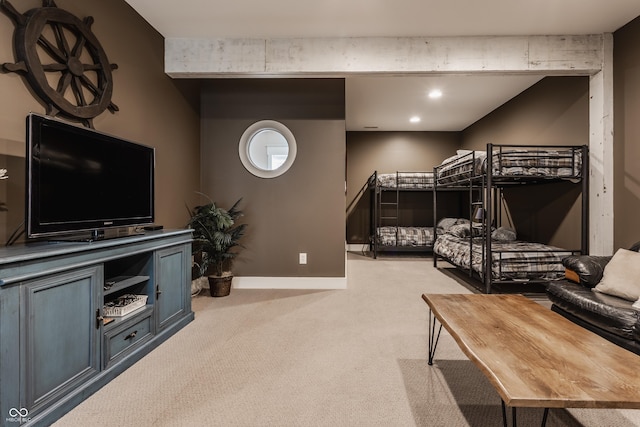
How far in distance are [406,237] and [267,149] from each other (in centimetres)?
338

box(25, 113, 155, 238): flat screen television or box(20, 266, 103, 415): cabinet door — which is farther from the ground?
box(25, 113, 155, 238): flat screen television

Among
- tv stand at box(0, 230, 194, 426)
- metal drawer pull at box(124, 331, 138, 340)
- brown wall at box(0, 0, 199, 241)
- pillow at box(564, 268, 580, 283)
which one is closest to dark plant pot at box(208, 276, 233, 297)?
brown wall at box(0, 0, 199, 241)

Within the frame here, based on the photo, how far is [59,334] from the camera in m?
1.45

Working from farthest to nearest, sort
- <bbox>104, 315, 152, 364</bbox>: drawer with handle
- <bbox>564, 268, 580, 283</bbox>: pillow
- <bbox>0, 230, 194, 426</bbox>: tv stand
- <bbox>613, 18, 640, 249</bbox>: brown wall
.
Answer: <bbox>613, 18, 640, 249</bbox>: brown wall < <bbox>564, 268, 580, 283</bbox>: pillow < <bbox>104, 315, 152, 364</bbox>: drawer with handle < <bbox>0, 230, 194, 426</bbox>: tv stand

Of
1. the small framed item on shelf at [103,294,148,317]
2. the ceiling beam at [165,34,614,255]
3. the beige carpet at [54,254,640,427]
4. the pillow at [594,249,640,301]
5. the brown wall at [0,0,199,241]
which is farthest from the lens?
the ceiling beam at [165,34,614,255]

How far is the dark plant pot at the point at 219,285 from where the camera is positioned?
3.42 meters

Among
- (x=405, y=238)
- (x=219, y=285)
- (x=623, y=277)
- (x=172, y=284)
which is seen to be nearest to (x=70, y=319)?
(x=172, y=284)

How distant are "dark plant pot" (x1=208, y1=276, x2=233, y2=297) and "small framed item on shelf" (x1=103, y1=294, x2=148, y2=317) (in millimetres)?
1283

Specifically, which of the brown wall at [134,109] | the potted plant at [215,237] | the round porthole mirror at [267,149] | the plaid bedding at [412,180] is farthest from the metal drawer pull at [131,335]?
the plaid bedding at [412,180]

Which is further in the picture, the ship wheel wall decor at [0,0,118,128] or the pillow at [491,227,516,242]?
the pillow at [491,227,516,242]

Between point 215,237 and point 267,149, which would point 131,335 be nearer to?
point 215,237

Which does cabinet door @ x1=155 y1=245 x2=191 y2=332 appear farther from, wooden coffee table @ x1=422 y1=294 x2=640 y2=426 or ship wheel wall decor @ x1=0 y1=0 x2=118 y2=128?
wooden coffee table @ x1=422 y1=294 x2=640 y2=426

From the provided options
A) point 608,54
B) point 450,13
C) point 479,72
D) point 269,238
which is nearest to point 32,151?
point 269,238

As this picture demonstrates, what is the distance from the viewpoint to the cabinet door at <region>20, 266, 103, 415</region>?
1.31m
